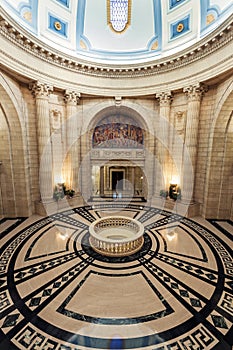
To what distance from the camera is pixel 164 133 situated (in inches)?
397

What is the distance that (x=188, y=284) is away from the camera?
14.3 ft

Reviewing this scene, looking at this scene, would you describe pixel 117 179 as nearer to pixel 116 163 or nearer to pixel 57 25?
pixel 116 163

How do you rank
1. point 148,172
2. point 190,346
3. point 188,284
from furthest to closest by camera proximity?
1. point 148,172
2. point 188,284
3. point 190,346

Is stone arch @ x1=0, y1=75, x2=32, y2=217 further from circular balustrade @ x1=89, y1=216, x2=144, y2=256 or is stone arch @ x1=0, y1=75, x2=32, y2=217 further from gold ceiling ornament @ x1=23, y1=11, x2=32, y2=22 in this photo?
circular balustrade @ x1=89, y1=216, x2=144, y2=256

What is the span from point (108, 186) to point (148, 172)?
12.6ft

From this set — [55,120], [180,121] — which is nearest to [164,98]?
[180,121]

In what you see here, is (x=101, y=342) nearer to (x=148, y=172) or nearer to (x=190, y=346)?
(x=190, y=346)

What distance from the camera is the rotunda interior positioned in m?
3.58

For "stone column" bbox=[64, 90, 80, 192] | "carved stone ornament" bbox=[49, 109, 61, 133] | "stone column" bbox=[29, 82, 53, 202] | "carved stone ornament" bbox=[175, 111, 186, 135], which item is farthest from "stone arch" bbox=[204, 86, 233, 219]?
"stone column" bbox=[29, 82, 53, 202]

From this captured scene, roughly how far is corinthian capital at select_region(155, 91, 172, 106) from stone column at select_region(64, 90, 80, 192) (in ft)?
A: 15.6

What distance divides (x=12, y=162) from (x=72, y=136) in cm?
349

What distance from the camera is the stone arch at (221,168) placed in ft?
25.9

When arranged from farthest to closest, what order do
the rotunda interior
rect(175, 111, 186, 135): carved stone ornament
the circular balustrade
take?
rect(175, 111, 186, 135): carved stone ornament
the circular balustrade
the rotunda interior

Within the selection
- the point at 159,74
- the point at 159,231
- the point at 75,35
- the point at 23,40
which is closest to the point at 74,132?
the point at 23,40
